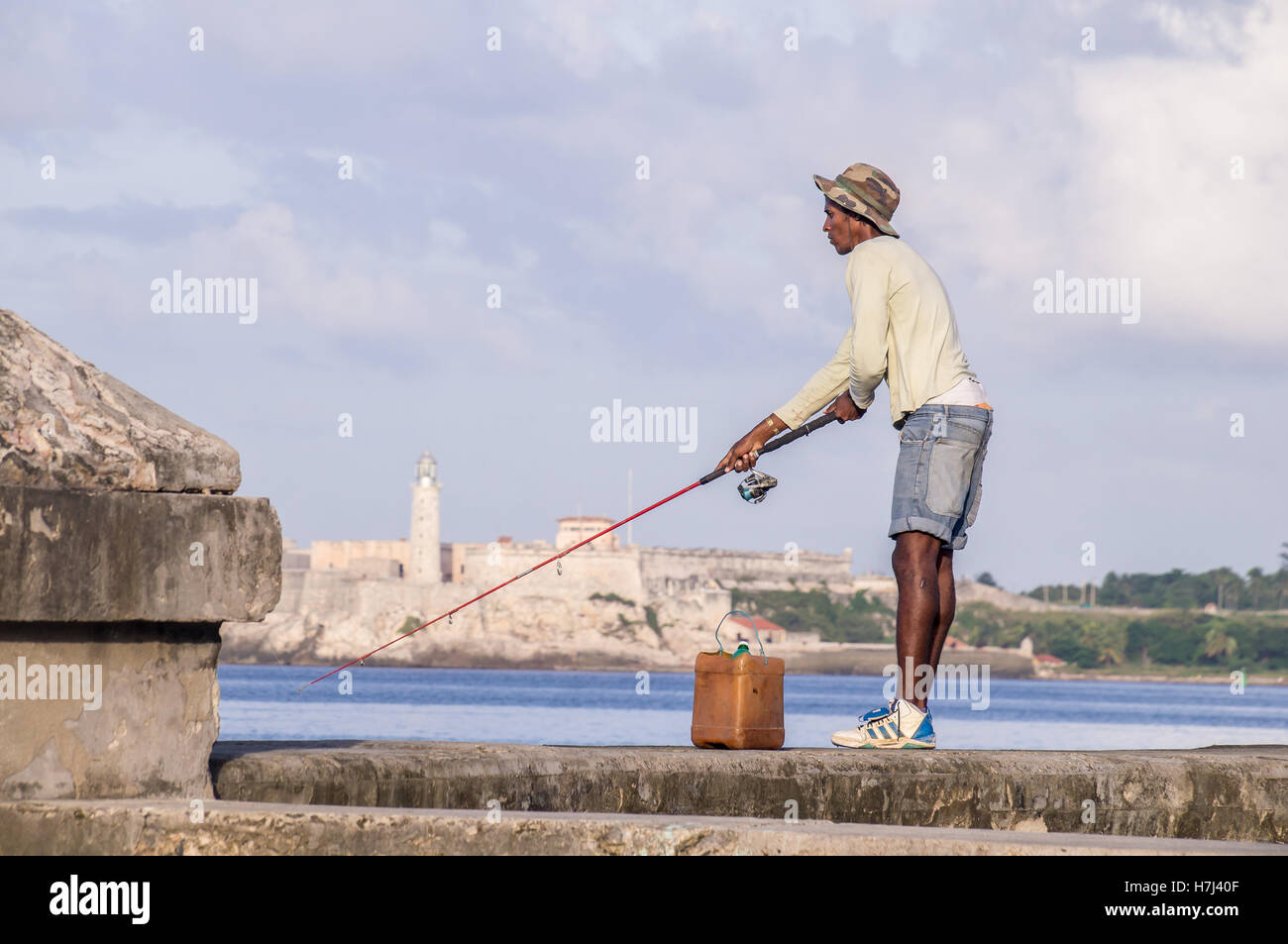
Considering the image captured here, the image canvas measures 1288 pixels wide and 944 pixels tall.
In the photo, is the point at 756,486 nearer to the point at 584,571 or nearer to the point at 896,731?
the point at 896,731

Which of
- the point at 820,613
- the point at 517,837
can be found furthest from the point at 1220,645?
the point at 517,837

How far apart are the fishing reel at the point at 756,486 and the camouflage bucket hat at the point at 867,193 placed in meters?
0.85

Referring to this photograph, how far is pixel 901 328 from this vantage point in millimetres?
4973

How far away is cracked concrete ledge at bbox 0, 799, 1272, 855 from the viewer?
8.59 feet

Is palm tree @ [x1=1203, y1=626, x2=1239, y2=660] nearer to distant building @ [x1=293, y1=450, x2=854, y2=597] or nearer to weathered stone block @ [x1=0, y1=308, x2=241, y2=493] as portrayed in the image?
distant building @ [x1=293, y1=450, x2=854, y2=597]

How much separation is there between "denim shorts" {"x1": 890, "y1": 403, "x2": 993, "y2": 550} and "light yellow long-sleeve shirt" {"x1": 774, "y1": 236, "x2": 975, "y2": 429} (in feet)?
0.28

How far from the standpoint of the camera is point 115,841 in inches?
111

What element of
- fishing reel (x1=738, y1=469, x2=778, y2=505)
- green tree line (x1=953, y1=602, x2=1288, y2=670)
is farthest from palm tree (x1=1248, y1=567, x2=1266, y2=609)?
fishing reel (x1=738, y1=469, x2=778, y2=505)

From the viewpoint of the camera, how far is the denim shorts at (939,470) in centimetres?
479

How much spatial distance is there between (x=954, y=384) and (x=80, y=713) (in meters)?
2.67

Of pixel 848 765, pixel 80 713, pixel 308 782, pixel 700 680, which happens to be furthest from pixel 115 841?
pixel 700 680

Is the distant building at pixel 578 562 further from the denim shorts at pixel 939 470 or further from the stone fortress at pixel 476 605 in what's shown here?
the denim shorts at pixel 939 470

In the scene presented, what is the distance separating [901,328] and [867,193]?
1.63ft

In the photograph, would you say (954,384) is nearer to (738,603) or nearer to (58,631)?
(58,631)
